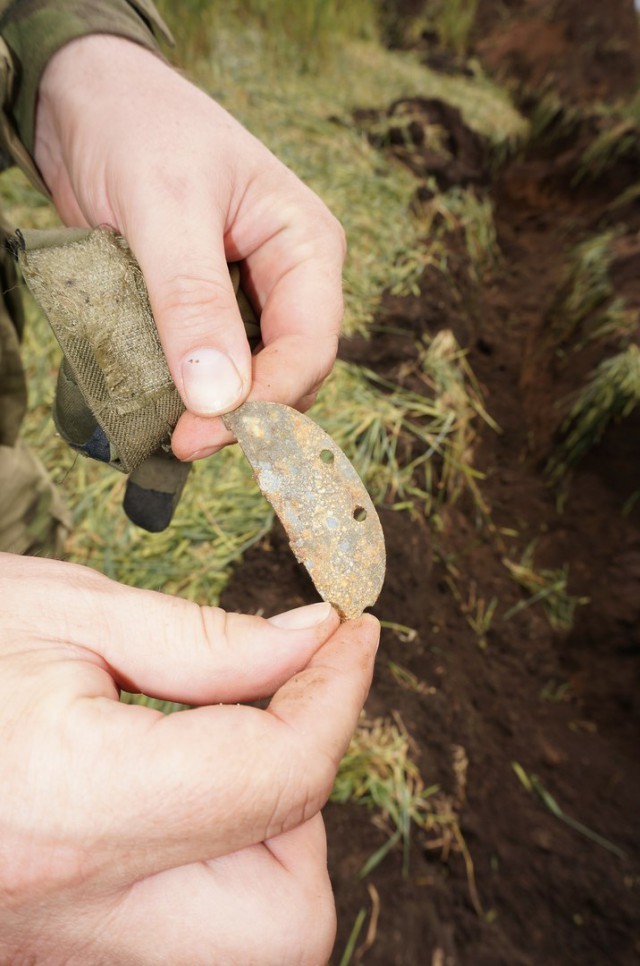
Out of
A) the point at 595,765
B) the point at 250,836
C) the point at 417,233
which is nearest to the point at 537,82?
the point at 417,233

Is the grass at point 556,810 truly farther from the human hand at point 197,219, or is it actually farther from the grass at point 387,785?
the human hand at point 197,219

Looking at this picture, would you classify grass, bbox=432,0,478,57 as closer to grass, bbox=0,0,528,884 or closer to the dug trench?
grass, bbox=0,0,528,884

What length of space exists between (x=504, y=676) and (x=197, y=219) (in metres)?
1.98

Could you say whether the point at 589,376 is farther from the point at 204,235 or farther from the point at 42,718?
the point at 42,718

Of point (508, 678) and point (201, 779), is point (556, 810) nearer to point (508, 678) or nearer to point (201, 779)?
point (508, 678)

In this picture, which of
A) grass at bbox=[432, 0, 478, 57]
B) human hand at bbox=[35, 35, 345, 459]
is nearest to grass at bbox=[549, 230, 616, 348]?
human hand at bbox=[35, 35, 345, 459]

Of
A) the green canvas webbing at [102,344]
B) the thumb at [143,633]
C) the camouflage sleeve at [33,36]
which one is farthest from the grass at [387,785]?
the camouflage sleeve at [33,36]

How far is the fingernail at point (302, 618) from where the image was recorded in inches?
37.4

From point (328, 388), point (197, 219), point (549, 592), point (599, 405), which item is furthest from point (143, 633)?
point (599, 405)

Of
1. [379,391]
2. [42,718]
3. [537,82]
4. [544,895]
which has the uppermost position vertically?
[537,82]

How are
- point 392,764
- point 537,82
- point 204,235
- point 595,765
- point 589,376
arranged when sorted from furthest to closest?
1. point 537,82
2. point 589,376
3. point 595,765
4. point 392,764
5. point 204,235

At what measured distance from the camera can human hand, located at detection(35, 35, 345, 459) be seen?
1.02 meters

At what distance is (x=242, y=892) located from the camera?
781 millimetres

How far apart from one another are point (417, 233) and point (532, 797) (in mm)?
2623
